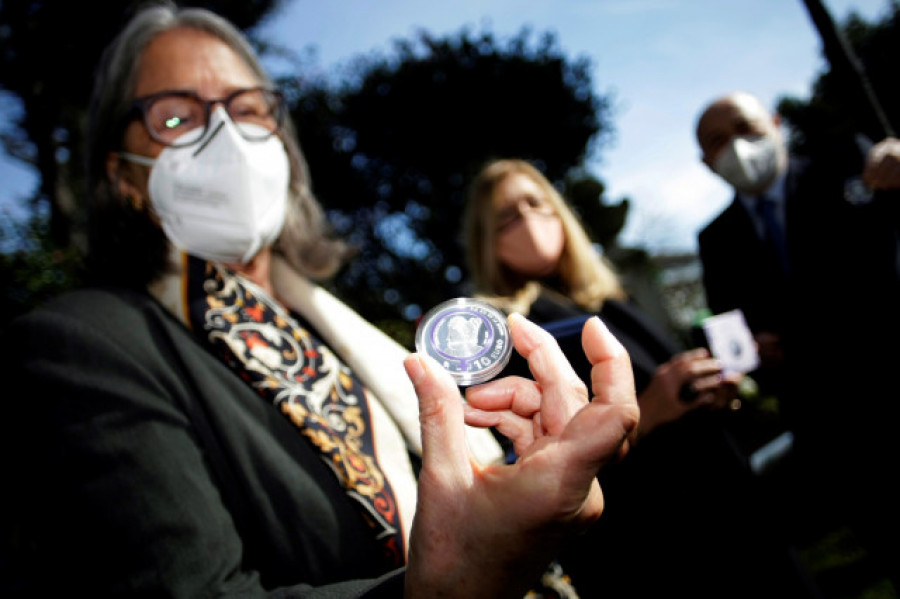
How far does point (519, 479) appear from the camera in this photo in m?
0.64

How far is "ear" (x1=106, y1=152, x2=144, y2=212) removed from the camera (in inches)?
62.3

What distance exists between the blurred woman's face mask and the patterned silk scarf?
117 mm

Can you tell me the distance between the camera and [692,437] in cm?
200

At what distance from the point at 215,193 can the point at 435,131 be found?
16.0 m

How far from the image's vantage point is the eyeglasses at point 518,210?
230cm

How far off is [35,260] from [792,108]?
103 feet

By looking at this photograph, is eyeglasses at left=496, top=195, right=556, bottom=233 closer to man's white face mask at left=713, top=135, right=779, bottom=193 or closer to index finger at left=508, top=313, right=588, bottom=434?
man's white face mask at left=713, top=135, right=779, bottom=193

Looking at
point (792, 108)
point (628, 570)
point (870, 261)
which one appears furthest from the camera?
point (792, 108)

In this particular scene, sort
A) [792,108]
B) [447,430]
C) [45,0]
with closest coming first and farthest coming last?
[447,430] < [45,0] < [792,108]

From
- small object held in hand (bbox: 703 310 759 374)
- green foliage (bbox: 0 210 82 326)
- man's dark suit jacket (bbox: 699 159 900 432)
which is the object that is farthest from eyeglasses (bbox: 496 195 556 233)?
green foliage (bbox: 0 210 82 326)

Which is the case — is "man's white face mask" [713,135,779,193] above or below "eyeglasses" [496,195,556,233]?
below

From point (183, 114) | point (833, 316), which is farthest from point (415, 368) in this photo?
point (833, 316)

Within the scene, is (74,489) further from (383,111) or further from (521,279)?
(383,111)

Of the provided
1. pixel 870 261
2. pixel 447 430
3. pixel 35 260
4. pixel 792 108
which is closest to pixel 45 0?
pixel 35 260
